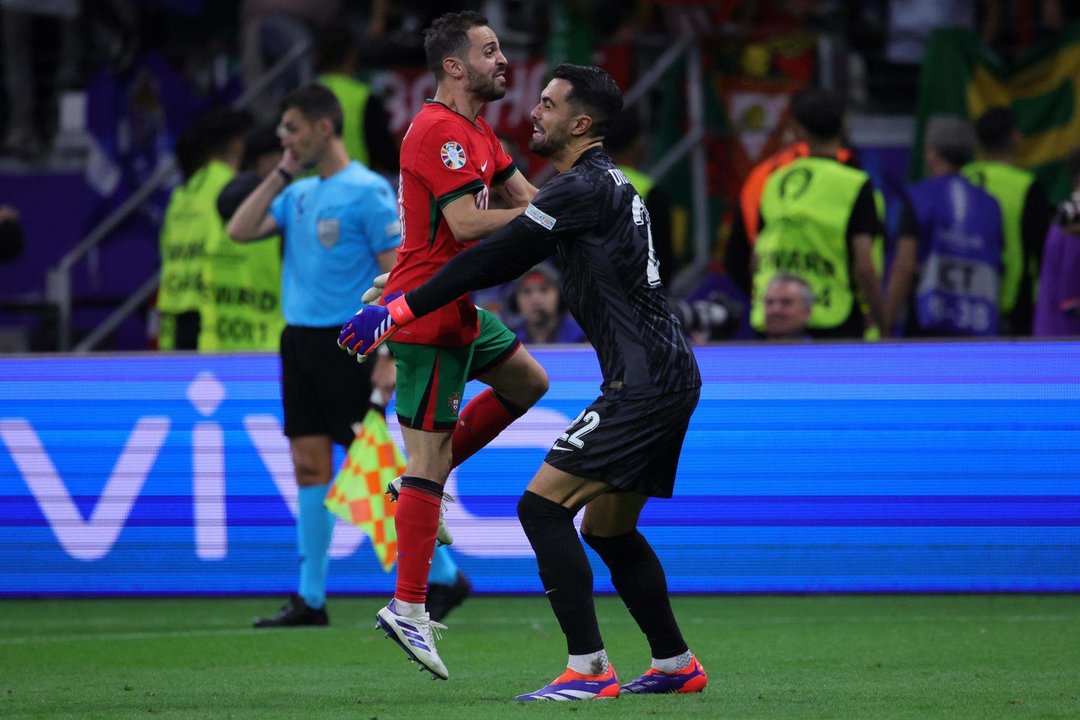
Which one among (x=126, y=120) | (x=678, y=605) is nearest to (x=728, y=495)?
(x=678, y=605)

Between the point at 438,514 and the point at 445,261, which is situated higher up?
the point at 445,261

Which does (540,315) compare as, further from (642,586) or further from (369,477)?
(642,586)

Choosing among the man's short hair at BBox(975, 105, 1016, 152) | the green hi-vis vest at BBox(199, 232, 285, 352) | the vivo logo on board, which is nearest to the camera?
the vivo logo on board

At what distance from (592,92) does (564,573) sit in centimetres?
149

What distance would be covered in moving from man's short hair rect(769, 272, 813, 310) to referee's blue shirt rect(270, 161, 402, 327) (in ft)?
7.30

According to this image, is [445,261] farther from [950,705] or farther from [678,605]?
[678,605]

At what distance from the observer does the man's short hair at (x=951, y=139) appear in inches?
425

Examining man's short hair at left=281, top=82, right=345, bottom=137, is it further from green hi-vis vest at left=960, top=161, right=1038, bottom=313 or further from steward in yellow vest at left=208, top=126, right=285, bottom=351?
green hi-vis vest at left=960, top=161, right=1038, bottom=313

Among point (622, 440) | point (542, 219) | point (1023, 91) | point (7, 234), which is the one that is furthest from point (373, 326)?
point (1023, 91)

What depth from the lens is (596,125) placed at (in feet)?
20.0

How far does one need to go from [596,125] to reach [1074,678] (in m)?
2.42

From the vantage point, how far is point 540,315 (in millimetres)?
10625

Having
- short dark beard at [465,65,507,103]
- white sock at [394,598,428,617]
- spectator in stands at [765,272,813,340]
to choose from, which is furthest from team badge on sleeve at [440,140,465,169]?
spectator in stands at [765,272,813,340]

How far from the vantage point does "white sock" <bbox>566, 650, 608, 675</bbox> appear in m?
5.97
